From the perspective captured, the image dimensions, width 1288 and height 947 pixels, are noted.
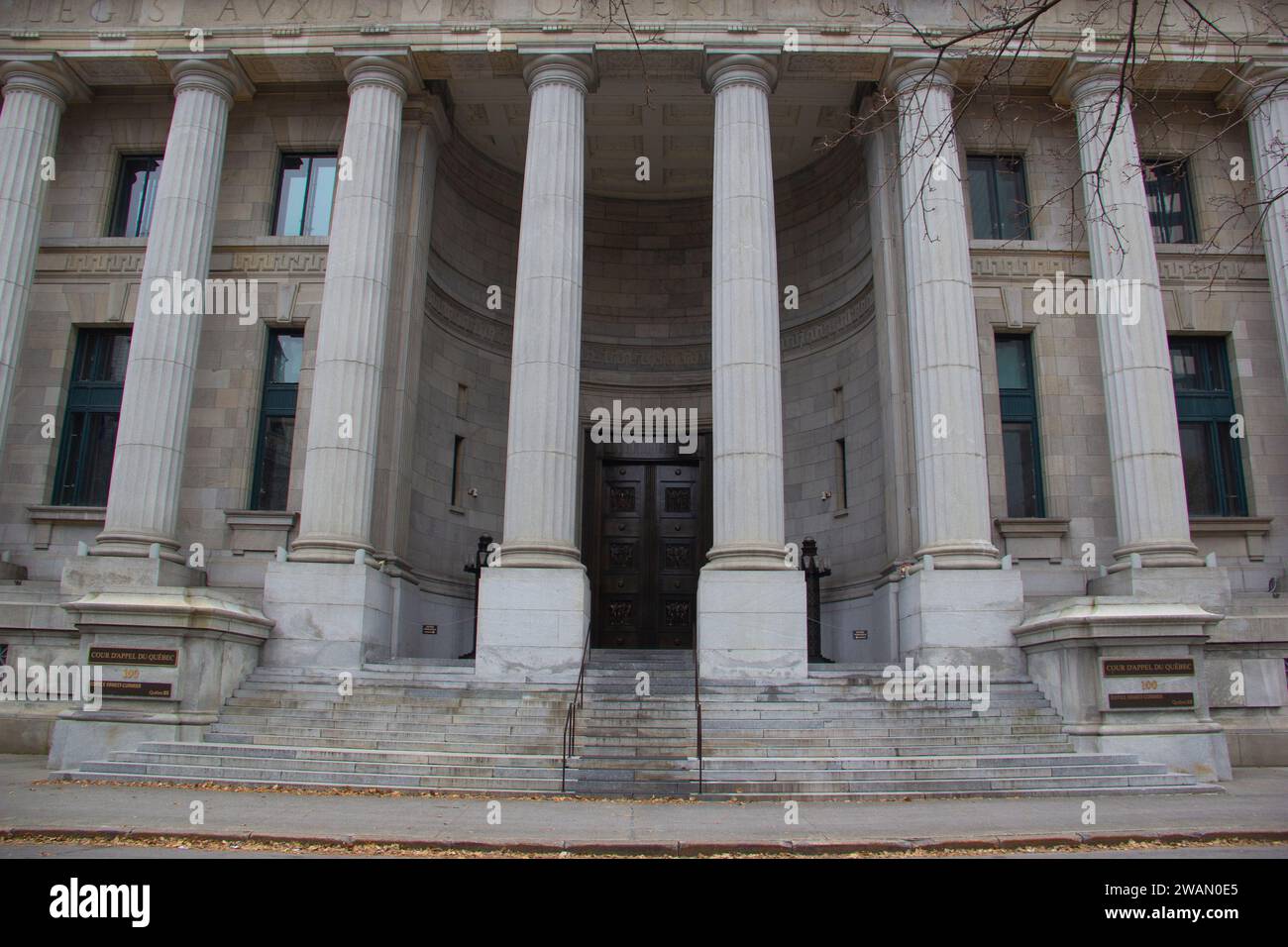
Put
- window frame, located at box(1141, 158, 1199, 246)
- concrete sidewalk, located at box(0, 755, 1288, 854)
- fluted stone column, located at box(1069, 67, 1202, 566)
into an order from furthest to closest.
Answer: window frame, located at box(1141, 158, 1199, 246), fluted stone column, located at box(1069, 67, 1202, 566), concrete sidewalk, located at box(0, 755, 1288, 854)

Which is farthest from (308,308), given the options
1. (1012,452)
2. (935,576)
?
(1012,452)

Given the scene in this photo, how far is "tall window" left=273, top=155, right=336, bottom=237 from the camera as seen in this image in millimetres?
21562

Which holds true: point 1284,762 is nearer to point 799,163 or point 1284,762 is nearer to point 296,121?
point 799,163

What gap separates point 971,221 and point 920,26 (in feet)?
14.3

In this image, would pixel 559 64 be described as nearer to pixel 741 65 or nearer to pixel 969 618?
pixel 741 65

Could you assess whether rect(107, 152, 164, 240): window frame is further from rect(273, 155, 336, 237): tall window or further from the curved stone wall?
the curved stone wall

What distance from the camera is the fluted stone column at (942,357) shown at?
1736 cm

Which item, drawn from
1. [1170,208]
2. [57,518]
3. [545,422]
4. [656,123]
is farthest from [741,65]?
[57,518]

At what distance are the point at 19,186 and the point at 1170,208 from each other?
81.2 ft

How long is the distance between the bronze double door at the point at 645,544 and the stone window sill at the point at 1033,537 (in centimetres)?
786

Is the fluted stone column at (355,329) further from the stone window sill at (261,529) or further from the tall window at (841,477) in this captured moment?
the tall window at (841,477)

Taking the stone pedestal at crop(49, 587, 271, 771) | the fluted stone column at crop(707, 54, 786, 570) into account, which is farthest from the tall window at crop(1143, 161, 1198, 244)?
the stone pedestal at crop(49, 587, 271, 771)

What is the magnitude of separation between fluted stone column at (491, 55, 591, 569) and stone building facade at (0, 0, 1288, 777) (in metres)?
0.09

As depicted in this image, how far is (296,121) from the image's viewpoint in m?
21.7
